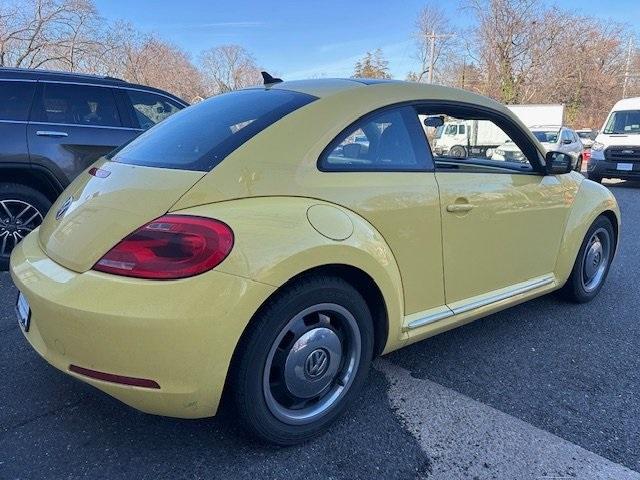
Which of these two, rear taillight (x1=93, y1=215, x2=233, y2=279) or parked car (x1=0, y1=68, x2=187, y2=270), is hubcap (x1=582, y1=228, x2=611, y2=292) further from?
parked car (x1=0, y1=68, x2=187, y2=270)

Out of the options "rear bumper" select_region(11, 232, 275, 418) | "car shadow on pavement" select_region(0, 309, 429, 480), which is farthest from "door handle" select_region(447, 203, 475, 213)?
"rear bumper" select_region(11, 232, 275, 418)

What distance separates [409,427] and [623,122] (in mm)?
13341

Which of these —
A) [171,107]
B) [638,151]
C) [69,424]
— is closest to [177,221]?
[69,424]

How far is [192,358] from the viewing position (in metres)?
1.77

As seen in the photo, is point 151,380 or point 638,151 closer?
point 151,380

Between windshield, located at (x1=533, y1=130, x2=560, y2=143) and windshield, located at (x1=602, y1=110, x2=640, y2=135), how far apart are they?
11.7 ft

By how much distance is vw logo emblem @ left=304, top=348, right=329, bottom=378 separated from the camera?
214 cm

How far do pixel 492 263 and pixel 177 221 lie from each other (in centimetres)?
190

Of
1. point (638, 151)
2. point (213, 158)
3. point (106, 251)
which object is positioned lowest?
point (638, 151)

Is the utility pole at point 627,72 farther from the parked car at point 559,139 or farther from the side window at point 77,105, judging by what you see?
the side window at point 77,105

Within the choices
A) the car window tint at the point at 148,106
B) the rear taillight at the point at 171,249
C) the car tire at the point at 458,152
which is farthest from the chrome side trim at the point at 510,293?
the car window tint at the point at 148,106

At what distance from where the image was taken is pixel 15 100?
4504 millimetres

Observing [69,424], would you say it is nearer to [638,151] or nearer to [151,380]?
[151,380]

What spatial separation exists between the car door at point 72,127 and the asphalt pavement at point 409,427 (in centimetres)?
191
